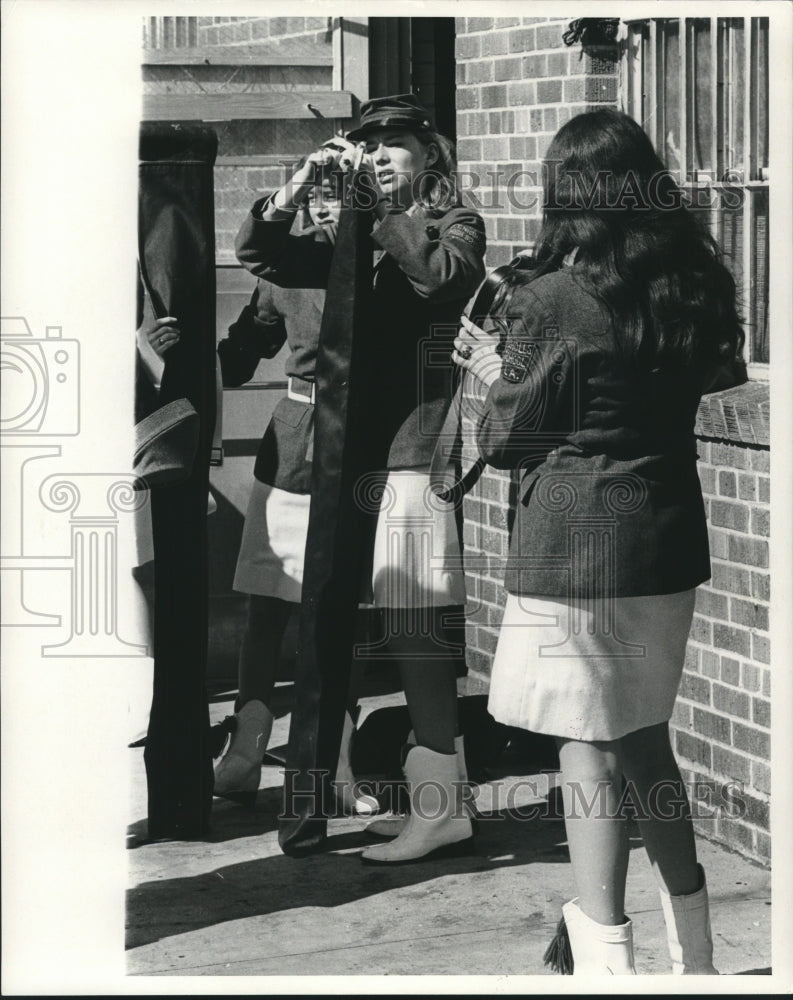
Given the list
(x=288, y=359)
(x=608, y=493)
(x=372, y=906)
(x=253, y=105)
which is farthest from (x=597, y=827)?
(x=253, y=105)

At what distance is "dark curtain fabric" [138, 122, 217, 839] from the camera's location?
418 cm

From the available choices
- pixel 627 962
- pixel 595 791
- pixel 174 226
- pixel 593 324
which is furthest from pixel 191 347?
pixel 627 962

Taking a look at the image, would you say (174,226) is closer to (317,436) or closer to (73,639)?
(317,436)

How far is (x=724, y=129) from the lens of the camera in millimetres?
4559

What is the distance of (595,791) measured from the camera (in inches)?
146

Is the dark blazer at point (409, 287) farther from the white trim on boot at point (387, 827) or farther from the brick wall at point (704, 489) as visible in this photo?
the white trim on boot at point (387, 827)

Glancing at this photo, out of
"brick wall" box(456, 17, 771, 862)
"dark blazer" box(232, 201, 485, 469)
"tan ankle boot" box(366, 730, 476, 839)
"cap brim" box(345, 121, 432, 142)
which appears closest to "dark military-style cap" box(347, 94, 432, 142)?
"cap brim" box(345, 121, 432, 142)

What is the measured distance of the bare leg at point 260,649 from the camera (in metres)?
5.02

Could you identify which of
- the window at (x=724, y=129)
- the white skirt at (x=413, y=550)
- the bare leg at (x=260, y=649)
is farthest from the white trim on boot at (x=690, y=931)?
the bare leg at (x=260, y=649)

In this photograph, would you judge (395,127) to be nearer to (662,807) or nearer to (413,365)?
(413,365)

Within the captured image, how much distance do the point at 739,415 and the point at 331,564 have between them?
46.5 inches

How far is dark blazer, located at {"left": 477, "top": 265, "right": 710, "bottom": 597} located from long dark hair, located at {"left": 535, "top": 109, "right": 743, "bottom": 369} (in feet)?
0.17

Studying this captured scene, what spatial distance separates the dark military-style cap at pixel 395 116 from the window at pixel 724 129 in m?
0.74

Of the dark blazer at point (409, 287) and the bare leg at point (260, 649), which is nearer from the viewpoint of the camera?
the dark blazer at point (409, 287)
